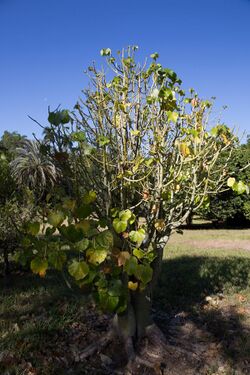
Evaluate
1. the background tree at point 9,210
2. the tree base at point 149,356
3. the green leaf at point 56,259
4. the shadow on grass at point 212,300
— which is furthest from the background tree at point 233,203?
the green leaf at point 56,259

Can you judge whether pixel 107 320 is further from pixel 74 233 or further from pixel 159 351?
pixel 74 233

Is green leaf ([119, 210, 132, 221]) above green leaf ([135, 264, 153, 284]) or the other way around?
above

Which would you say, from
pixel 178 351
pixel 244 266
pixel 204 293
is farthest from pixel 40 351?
pixel 244 266

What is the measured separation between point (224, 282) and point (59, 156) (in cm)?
437

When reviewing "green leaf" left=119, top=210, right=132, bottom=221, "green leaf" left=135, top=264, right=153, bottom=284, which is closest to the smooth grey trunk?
"green leaf" left=135, top=264, right=153, bottom=284

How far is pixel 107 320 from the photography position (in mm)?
4410

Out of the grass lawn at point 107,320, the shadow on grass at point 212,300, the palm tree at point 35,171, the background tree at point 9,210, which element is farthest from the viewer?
the background tree at point 9,210

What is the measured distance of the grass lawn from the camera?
3443 millimetres

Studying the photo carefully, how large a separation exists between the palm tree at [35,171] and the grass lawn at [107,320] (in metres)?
1.61

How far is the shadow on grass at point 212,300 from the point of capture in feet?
12.7

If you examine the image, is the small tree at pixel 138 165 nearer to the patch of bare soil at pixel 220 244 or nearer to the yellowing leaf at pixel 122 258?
the yellowing leaf at pixel 122 258

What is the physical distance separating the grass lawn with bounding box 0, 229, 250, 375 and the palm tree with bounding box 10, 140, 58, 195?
5.30 ft

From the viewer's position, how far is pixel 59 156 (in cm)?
301

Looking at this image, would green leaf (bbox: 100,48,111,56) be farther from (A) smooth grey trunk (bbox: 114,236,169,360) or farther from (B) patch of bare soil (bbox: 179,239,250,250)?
(B) patch of bare soil (bbox: 179,239,250,250)
